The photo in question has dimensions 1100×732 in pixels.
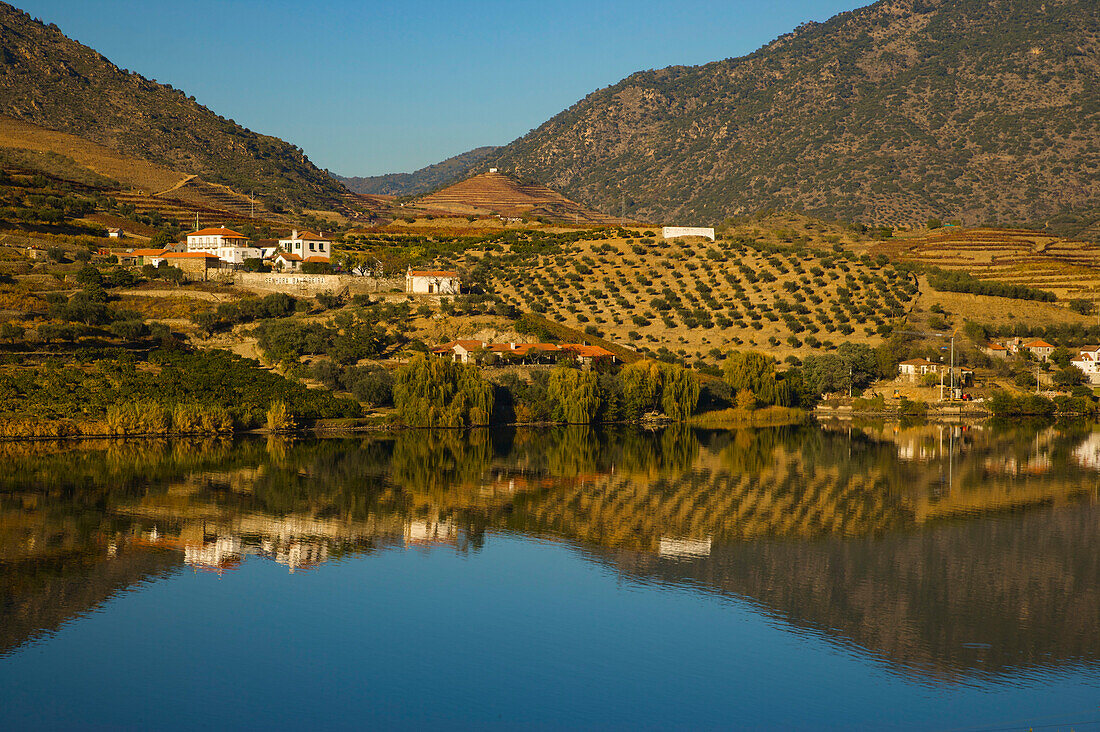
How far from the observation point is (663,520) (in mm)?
32594

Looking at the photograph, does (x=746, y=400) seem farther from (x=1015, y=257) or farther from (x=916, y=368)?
(x=1015, y=257)

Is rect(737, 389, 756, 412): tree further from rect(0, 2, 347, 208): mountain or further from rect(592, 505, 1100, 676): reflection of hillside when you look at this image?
rect(0, 2, 347, 208): mountain

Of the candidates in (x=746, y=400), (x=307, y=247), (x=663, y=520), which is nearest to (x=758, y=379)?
(x=746, y=400)

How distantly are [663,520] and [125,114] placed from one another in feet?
391

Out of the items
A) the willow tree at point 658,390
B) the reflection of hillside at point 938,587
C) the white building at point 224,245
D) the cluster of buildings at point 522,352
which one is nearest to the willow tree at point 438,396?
the cluster of buildings at point 522,352

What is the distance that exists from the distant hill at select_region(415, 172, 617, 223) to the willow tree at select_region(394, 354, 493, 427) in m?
76.8

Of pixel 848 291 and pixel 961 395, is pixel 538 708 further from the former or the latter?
pixel 848 291

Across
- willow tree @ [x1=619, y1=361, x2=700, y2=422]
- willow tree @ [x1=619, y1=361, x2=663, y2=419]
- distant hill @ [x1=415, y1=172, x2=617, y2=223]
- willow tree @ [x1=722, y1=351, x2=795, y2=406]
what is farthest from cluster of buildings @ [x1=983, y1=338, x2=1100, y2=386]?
distant hill @ [x1=415, y1=172, x2=617, y2=223]

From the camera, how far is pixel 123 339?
5684cm

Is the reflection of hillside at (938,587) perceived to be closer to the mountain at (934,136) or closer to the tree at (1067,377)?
the tree at (1067,377)

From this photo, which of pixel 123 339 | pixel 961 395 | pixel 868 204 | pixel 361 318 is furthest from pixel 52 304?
pixel 868 204

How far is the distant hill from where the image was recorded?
135 m

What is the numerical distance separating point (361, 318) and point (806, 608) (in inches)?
1773

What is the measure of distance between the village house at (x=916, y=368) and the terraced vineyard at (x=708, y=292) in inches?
176
